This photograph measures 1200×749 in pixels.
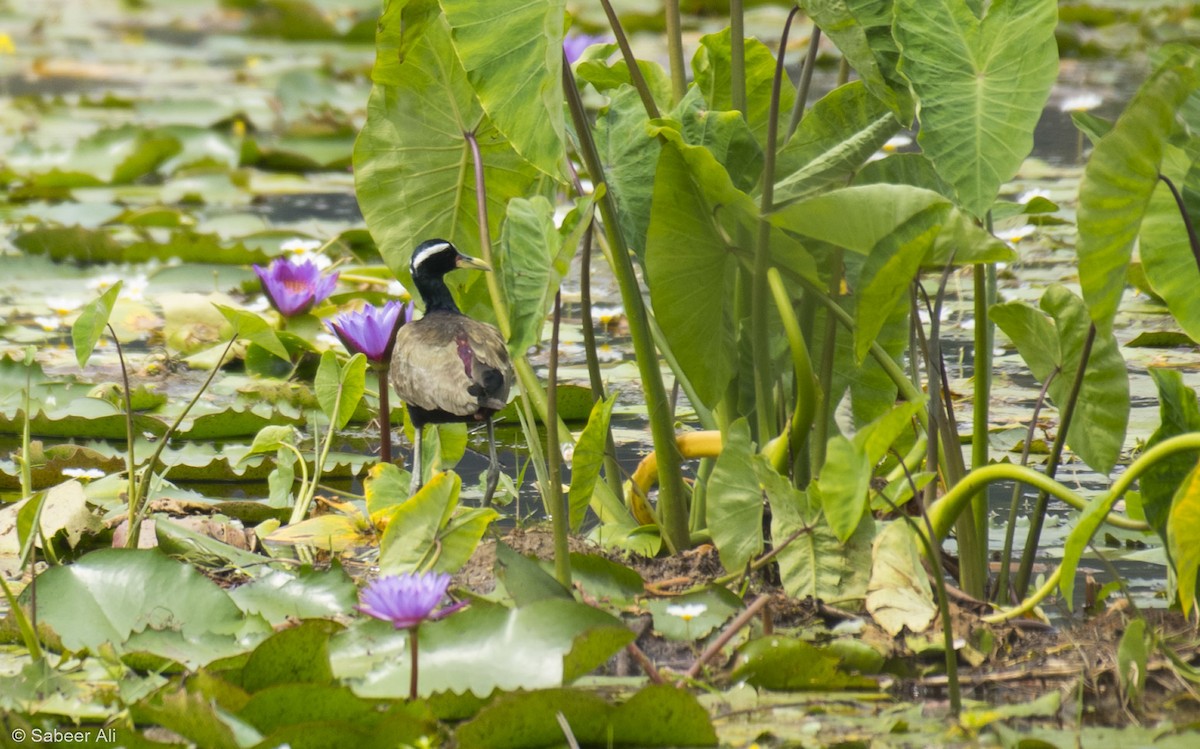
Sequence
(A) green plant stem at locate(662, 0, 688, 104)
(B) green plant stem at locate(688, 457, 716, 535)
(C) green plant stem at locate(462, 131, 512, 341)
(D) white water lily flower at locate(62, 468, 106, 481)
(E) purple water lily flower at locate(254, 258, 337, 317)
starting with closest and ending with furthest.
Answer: (C) green plant stem at locate(462, 131, 512, 341) < (A) green plant stem at locate(662, 0, 688, 104) < (B) green plant stem at locate(688, 457, 716, 535) < (D) white water lily flower at locate(62, 468, 106, 481) < (E) purple water lily flower at locate(254, 258, 337, 317)

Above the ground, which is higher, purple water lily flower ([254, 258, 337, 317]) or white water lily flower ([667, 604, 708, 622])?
purple water lily flower ([254, 258, 337, 317])

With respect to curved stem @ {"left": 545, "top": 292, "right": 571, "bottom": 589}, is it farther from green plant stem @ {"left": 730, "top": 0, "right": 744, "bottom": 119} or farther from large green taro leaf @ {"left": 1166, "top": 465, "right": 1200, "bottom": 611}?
large green taro leaf @ {"left": 1166, "top": 465, "right": 1200, "bottom": 611}

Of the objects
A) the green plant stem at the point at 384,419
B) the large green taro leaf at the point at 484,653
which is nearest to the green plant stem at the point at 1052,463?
the large green taro leaf at the point at 484,653

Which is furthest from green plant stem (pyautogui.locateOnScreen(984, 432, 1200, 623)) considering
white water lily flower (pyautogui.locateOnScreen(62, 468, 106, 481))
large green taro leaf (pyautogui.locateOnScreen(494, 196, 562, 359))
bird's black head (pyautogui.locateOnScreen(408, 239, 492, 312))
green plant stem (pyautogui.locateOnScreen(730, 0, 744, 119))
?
white water lily flower (pyautogui.locateOnScreen(62, 468, 106, 481))

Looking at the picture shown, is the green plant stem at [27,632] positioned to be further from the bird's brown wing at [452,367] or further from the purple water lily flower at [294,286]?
the purple water lily flower at [294,286]

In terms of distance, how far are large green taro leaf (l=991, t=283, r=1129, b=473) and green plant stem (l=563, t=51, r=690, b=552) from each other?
1.54 feet

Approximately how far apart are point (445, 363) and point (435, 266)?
223 millimetres

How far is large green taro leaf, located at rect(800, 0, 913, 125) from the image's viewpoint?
181 centimetres

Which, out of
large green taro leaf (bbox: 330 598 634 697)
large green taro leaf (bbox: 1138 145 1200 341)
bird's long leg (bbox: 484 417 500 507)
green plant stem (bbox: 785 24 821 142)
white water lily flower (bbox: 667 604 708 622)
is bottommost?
white water lily flower (bbox: 667 604 708 622)

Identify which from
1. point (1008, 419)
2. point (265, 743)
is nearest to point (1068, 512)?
point (1008, 419)

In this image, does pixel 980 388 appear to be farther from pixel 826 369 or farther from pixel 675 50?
pixel 675 50

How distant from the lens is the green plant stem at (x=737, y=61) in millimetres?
1963
